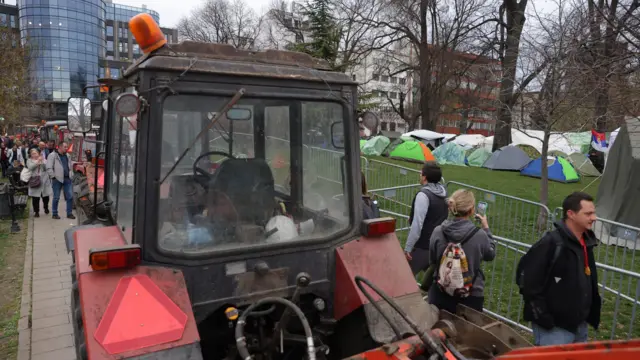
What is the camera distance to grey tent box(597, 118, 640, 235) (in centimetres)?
891

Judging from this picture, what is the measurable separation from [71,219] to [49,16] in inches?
2683

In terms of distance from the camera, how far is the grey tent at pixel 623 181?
891 centimetres

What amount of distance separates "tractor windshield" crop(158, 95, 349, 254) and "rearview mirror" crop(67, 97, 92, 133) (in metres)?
2.07

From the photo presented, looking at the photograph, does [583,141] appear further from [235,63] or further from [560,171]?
[235,63]

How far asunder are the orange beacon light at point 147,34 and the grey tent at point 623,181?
352 inches

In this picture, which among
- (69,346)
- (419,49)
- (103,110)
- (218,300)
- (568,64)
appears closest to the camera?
(218,300)

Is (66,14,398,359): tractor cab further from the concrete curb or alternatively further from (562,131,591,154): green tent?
(562,131,591,154): green tent

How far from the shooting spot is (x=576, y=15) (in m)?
7.61

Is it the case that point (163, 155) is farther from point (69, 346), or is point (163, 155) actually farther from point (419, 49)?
point (419, 49)

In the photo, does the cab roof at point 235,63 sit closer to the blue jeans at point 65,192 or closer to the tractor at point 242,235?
the tractor at point 242,235

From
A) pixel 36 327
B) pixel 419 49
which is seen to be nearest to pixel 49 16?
pixel 419 49

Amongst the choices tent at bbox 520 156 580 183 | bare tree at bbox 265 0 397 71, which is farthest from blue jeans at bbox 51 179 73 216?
tent at bbox 520 156 580 183

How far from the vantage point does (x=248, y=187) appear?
2.81 m

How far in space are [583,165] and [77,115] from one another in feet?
68.5
